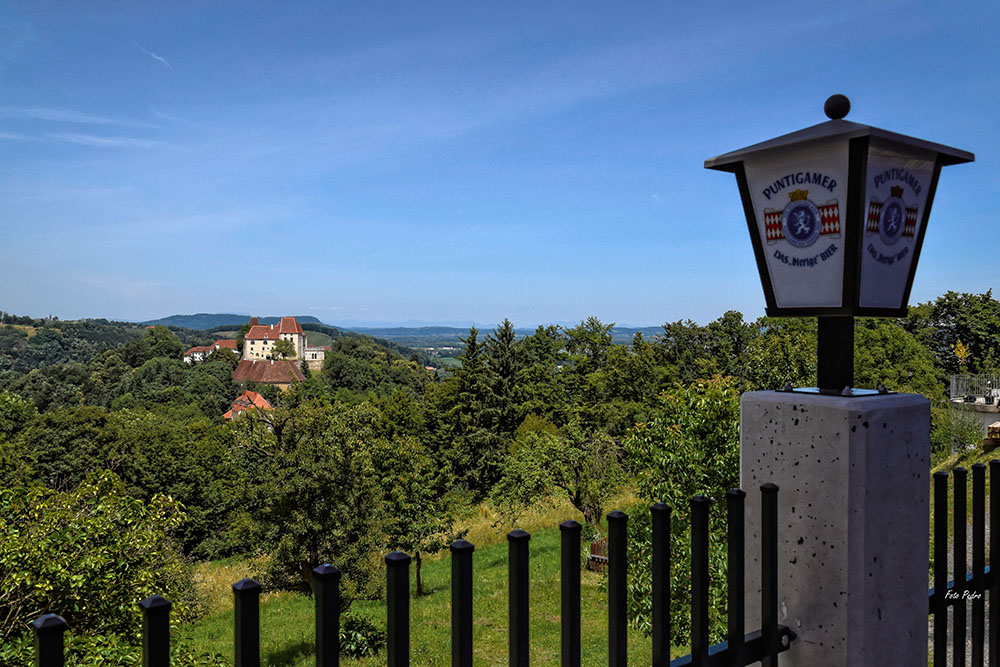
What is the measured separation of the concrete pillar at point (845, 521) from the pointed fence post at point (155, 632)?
4.33 feet

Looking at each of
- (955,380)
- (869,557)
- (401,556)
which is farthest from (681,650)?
(955,380)

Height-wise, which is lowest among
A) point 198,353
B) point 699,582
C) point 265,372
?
point 265,372

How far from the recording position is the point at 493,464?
33.2 m

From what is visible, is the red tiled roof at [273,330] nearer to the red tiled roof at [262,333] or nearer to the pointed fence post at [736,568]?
the red tiled roof at [262,333]

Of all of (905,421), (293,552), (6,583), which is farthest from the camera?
(293,552)

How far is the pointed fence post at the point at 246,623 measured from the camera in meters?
0.92

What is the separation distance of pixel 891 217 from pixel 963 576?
1271 mm

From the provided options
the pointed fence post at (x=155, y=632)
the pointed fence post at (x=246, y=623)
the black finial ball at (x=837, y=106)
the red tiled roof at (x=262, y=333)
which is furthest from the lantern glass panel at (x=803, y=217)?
the red tiled roof at (x=262, y=333)

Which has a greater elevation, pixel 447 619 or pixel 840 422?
pixel 840 422

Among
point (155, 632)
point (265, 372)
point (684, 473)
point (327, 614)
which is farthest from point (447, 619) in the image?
point (265, 372)

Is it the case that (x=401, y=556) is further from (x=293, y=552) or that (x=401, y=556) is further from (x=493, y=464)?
(x=493, y=464)

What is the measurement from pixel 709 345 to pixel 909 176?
34900 millimetres

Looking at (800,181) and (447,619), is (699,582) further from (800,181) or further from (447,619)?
(447,619)

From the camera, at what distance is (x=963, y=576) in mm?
2166
